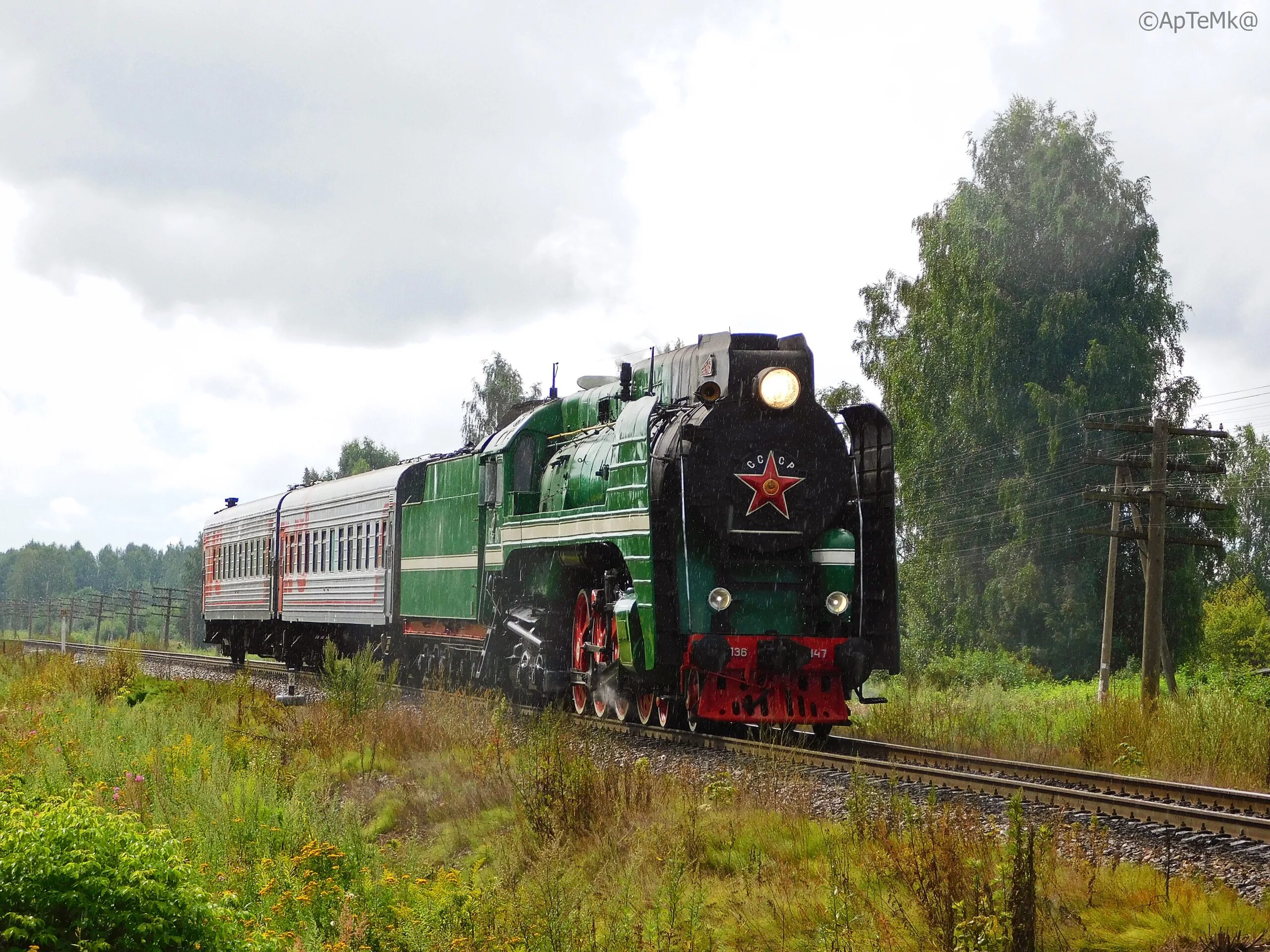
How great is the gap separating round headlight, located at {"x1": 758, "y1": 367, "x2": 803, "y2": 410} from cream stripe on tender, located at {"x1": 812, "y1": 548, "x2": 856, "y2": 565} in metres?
1.46

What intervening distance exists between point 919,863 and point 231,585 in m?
27.8

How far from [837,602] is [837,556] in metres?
0.46

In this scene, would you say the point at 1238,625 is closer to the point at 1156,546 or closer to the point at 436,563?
the point at 1156,546

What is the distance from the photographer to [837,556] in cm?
1257

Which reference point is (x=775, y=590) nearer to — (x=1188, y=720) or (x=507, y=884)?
(x=1188, y=720)

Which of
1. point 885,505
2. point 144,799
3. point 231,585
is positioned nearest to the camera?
point 144,799

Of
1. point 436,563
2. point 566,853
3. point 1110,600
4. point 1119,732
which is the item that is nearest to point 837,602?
point 1119,732

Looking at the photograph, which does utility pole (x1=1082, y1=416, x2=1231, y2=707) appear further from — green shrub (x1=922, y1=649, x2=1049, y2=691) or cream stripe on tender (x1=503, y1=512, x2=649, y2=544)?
cream stripe on tender (x1=503, y1=512, x2=649, y2=544)


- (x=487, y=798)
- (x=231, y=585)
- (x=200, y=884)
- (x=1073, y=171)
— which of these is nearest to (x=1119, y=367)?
(x=1073, y=171)

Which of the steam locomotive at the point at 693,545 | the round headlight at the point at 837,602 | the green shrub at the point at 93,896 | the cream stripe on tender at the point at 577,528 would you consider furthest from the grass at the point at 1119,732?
the green shrub at the point at 93,896

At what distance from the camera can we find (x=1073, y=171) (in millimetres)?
35719

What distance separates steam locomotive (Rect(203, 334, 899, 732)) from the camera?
12.1 metres

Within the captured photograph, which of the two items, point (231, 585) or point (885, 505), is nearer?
point (885, 505)

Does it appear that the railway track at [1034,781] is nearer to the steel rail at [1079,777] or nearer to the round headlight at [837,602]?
the steel rail at [1079,777]
